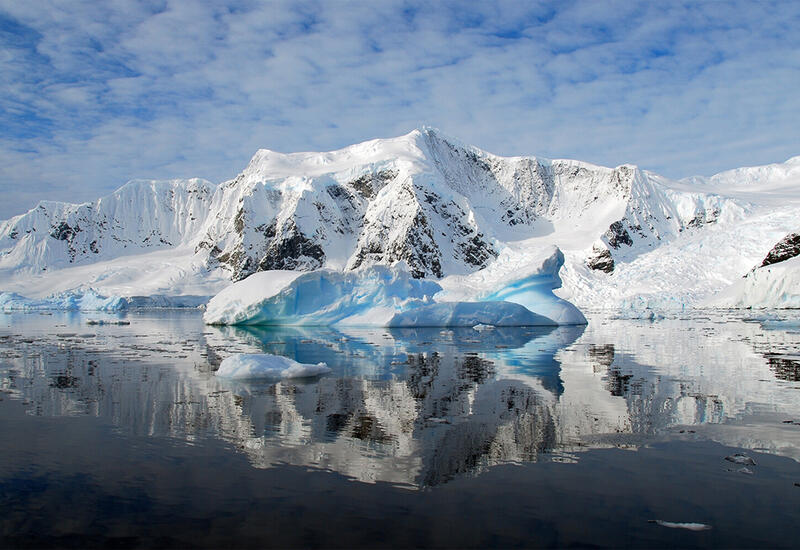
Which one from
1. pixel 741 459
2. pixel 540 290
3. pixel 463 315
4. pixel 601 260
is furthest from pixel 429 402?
pixel 601 260

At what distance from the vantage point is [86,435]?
22.2 feet

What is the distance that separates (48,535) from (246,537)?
4.46ft

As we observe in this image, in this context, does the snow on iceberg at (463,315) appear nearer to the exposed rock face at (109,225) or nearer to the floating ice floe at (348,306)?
the floating ice floe at (348,306)

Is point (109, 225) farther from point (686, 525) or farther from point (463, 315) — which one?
point (686, 525)

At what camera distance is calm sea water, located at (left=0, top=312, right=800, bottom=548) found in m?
4.16

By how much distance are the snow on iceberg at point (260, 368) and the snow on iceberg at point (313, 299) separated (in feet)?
53.8

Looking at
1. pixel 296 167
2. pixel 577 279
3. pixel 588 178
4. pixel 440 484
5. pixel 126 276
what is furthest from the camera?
pixel 296 167

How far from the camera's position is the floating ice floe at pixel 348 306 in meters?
28.6

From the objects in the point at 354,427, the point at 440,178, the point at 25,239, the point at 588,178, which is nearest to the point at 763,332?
the point at 354,427

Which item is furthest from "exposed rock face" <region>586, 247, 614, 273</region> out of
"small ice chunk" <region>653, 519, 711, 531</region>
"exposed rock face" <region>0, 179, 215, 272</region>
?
"exposed rock face" <region>0, 179, 215, 272</region>

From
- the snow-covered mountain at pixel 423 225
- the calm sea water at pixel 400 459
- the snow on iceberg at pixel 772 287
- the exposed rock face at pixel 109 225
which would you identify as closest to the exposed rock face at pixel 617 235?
the snow-covered mountain at pixel 423 225

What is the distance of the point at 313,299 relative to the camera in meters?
30.0

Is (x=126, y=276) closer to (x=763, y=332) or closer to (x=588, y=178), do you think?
(x=588, y=178)

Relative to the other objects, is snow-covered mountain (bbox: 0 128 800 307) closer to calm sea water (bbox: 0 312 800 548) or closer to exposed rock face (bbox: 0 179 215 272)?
exposed rock face (bbox: 0 179 215 272)
